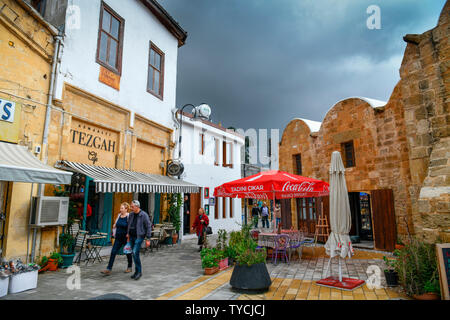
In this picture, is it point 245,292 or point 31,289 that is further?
point 31,289

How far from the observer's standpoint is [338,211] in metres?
5.59

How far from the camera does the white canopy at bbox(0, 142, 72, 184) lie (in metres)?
5.18

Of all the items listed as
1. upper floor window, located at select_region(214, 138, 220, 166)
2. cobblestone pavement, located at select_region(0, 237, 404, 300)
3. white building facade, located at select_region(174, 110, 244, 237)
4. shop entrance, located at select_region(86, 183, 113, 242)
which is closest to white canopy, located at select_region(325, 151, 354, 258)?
cobblestone pavement, located at select_region(0, 237, 404, 300)

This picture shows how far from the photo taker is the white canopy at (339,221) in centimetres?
542

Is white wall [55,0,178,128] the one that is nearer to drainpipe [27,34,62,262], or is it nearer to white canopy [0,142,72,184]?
drainpipe [27,34,62,262]

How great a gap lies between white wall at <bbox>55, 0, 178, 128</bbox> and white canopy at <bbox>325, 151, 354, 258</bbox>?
7.56 meters

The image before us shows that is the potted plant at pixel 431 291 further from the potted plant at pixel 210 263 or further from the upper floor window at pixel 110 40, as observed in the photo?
the upper floor window at pixel 110 40

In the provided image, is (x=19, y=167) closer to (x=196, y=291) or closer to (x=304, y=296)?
(x=196, y=291)

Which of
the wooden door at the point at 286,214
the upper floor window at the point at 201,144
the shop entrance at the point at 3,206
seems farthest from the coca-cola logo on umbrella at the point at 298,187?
the upper floor window at the point at 201,144

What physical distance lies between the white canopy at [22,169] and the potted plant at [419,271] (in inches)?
280

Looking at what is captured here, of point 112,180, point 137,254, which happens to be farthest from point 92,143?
point 137,254

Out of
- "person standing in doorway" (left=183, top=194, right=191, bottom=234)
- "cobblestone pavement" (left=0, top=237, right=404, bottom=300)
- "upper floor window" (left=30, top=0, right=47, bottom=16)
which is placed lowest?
"cobblestone pavement" (left=0, top=237, right=404, bottom=300)
